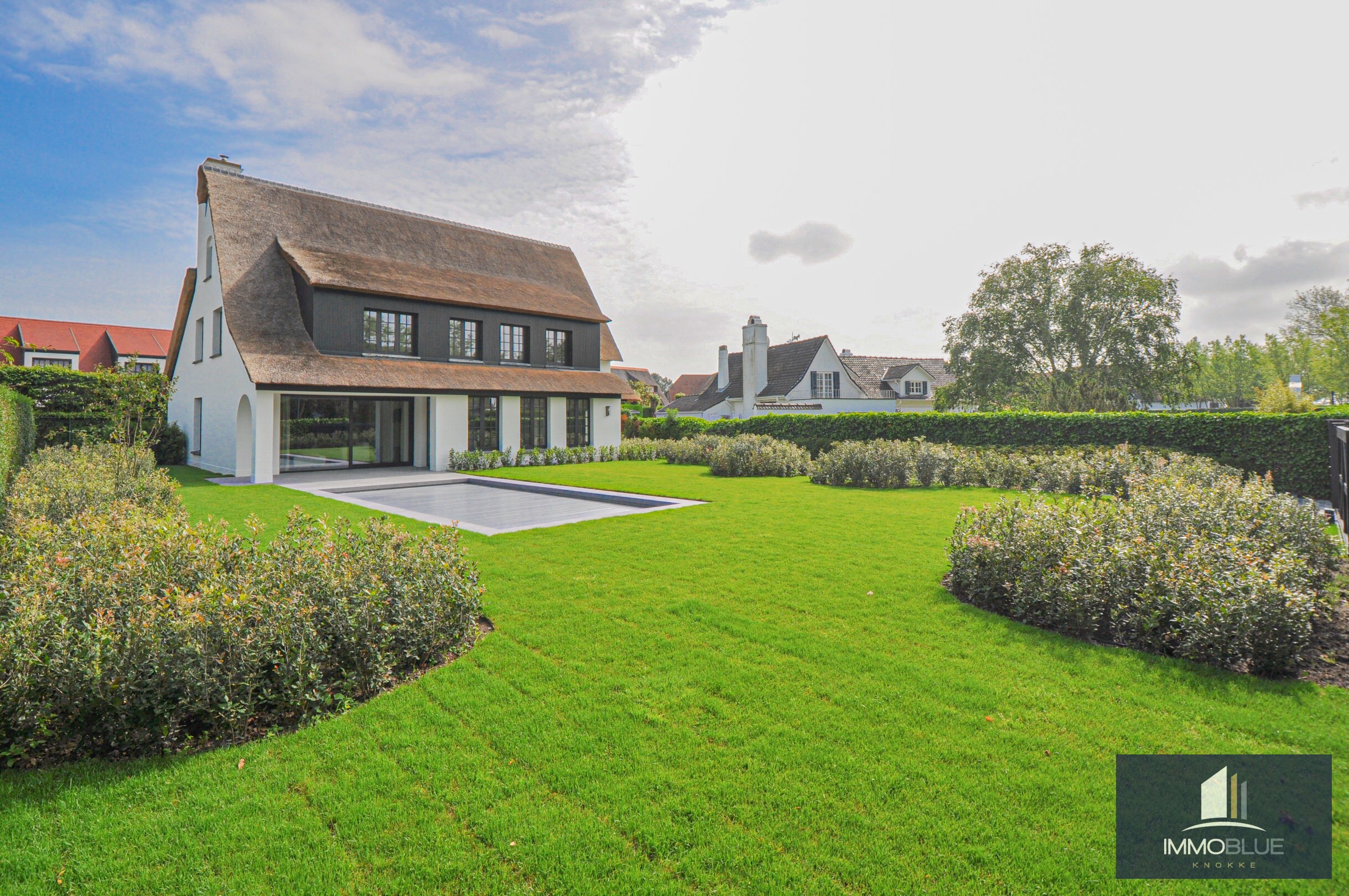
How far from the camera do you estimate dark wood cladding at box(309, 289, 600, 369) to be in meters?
19.5

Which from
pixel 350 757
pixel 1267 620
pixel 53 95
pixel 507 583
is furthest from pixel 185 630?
pixel 53 95

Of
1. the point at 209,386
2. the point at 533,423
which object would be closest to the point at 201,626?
the point at 533,423

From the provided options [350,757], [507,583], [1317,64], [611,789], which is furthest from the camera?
[1317,64]

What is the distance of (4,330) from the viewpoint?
44.3 meters

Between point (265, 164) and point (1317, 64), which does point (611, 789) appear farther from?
point (265, 164)

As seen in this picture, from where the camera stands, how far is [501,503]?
45.2ft

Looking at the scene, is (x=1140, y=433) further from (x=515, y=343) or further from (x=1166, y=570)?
(x=515, y=343)

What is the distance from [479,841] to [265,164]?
25.5 meters

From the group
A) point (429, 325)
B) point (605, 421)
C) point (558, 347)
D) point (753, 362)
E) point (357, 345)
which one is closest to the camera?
point (357, 345)

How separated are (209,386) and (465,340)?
8.25 metres

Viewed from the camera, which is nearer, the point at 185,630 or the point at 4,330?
the point at 185,630

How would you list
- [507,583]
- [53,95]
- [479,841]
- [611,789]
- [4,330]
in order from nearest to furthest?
[479,841] < [611,789] < [507,583] < [53,95] < [4,330]

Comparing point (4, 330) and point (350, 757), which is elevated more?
point (4, 330)

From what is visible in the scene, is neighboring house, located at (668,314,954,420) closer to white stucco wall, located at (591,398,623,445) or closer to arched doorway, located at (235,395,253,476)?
white stucco wall, located at (591,398,623,445)
